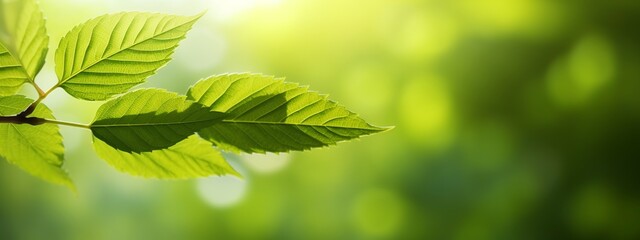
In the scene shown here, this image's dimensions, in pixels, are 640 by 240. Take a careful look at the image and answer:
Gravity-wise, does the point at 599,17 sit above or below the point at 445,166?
above

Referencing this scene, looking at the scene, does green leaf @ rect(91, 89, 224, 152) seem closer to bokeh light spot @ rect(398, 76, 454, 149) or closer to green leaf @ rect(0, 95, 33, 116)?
green leaf @ rect(0, 95, 33, 116)

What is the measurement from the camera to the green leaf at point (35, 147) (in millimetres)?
401

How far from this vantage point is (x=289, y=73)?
7.51 metres

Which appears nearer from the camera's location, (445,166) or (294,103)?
(294,103)

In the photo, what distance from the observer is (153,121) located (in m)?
0.36

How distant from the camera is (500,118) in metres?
7.48

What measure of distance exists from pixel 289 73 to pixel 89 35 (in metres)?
7.17

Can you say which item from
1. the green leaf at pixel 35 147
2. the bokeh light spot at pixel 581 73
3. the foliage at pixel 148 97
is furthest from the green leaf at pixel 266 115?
the bokeh light spot at pixel 581 73

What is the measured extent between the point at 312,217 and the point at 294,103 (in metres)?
7.35

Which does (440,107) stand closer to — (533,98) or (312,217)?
(533,98)

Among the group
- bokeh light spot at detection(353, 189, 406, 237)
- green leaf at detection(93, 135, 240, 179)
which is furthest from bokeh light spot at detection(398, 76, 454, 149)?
green leaf at detection(93, 135, 240, 179)

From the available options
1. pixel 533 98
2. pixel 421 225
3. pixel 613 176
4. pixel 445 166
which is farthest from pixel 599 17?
pixel 421 225

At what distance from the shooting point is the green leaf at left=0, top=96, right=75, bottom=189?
0.40 meters

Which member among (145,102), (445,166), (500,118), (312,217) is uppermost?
(145,102)
